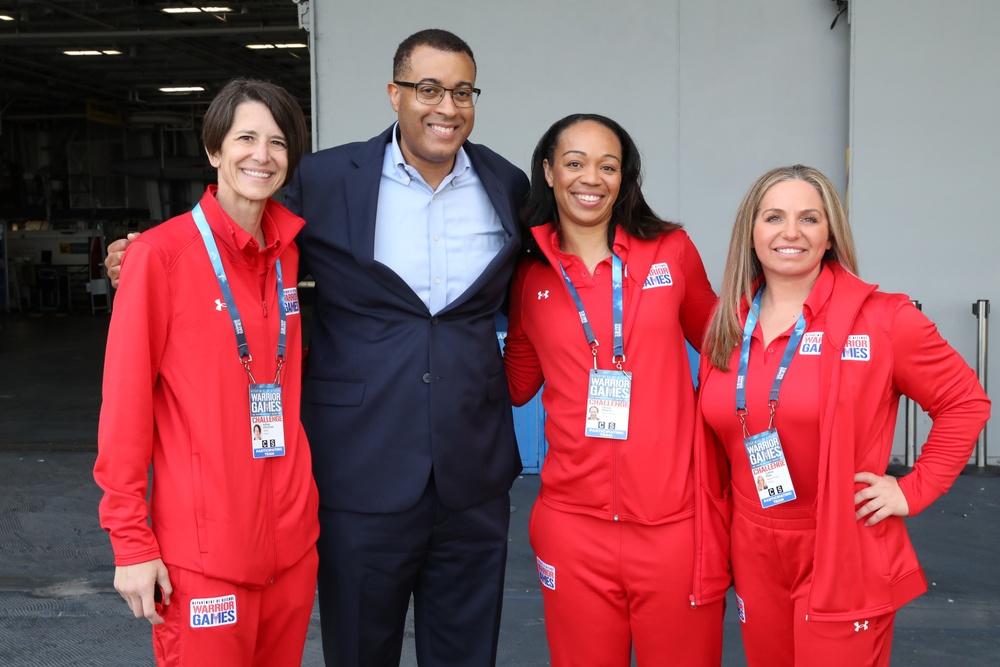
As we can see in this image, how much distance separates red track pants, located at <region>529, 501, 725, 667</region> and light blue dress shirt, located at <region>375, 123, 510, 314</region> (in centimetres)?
64

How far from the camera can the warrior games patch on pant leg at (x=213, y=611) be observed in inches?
71.4

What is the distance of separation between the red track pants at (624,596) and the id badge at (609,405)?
0.22m

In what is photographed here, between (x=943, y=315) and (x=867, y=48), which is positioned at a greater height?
(x=867, y=48)

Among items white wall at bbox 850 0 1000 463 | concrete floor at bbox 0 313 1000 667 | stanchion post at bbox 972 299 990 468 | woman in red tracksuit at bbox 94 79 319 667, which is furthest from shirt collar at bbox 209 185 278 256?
stanchion post at bbox 972 299 990 468

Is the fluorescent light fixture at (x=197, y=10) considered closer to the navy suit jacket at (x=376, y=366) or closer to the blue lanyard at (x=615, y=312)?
the navy suit jacket at (x=376, y=366)

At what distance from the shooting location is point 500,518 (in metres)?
2.42

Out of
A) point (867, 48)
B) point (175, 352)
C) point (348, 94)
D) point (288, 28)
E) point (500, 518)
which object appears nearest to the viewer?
point (175, 352)

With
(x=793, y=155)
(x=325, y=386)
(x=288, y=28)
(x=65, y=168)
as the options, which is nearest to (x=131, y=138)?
(x=65, y=168)

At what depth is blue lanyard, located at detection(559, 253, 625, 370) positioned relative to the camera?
7.02 ft

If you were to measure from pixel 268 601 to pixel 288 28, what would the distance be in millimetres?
11169

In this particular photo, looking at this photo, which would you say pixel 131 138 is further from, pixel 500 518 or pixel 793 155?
pixel 500 518

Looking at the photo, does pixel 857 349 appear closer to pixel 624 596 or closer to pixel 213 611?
pixel 624 596

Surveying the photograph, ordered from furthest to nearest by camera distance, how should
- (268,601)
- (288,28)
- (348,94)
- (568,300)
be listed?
(288,28) < (348,94) < (568,300) < (268,601)

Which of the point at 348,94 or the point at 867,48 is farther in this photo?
the point at 348,94
